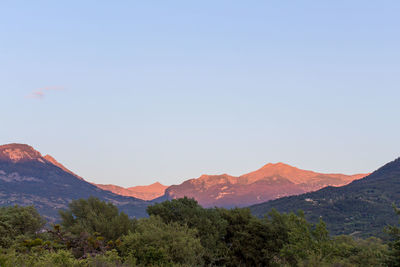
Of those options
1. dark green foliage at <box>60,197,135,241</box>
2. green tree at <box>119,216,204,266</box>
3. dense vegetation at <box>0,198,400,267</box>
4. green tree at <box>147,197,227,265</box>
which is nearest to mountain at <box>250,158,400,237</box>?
dense vegetation at <box>0,198,400,267</box>

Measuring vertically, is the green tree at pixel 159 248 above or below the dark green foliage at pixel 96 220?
below

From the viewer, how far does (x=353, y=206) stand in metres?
145

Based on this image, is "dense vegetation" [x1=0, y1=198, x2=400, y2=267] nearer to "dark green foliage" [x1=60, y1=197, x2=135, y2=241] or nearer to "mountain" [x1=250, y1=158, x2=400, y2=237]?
"dark green foliage" [x1=60, y1=197, x2=135, y2=241]

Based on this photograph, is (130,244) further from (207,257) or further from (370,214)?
(370,214)

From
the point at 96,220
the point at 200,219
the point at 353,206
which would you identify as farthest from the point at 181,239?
the point at 353,206

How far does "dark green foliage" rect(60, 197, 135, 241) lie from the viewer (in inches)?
1660

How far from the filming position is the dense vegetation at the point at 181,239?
1129 inches

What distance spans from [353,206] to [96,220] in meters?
121

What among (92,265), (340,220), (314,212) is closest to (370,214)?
(340,220)

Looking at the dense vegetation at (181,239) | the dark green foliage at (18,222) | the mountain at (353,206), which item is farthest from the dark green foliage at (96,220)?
the mountain at (353,206)

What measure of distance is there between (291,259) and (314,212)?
4409 inches

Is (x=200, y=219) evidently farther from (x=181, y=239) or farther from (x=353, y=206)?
(x=353, y=206)

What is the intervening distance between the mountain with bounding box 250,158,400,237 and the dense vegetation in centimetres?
6493

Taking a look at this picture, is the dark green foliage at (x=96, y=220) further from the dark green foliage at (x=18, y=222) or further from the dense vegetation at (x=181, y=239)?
the dark green foliage at (x=18, y=222)
